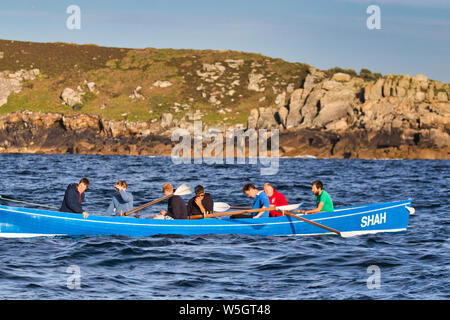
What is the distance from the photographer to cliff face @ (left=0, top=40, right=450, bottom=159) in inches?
2928

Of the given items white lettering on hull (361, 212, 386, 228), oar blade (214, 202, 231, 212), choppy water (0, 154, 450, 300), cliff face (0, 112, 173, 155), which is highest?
cliff face (0, 112, 173, 155)

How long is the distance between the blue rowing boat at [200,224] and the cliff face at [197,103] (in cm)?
5666

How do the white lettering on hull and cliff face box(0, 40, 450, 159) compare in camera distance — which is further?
cliff face box(0, 40, 450, 159)

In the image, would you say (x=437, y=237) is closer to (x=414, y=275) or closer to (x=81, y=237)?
(x=414, y=275)

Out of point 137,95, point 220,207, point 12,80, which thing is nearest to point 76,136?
point 137,95

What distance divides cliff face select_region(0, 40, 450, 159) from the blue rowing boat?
56656 mm

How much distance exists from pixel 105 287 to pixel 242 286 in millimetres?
2659

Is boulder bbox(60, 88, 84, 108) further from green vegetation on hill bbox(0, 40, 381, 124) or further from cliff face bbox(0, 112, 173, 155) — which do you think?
cliff face bbox(0, 112, 173, 155)

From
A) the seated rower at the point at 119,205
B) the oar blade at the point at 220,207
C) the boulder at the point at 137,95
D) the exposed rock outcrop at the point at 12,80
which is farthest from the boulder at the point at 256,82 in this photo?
the seated rower at the point at 119,205

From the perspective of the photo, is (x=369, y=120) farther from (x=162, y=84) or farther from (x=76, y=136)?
(x=162, y=84)

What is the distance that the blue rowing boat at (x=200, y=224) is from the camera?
15945 mm

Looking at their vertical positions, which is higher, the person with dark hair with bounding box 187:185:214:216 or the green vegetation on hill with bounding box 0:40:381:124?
the green vegetation on hill with bounding box 0:40:381:124

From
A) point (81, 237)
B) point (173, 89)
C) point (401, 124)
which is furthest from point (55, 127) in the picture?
point (81, 237)

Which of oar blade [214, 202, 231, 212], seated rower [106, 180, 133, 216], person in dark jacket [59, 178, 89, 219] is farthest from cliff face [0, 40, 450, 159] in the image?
person in dark jacket [59, 178, 89, 219]
